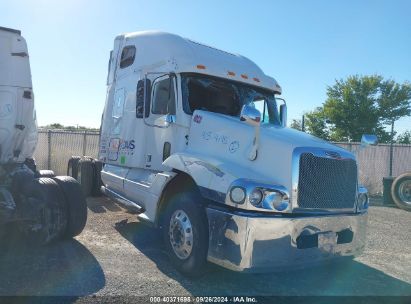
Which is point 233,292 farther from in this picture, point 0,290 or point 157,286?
point 0,290

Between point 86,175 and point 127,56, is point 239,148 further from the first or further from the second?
point 86,175

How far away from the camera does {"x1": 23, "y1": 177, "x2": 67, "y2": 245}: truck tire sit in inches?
244

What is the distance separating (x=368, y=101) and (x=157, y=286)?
33.7m

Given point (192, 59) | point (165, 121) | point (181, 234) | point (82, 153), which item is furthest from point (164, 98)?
point (82, 153)

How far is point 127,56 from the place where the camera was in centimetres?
820

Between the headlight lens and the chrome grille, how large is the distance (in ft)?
1.53

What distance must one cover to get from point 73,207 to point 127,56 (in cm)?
321

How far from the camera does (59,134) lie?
18281 mm

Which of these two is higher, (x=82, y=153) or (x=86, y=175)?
(x=82, y=153)

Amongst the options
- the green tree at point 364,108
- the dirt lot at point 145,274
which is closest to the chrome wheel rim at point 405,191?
the dirt lot at point 145,274

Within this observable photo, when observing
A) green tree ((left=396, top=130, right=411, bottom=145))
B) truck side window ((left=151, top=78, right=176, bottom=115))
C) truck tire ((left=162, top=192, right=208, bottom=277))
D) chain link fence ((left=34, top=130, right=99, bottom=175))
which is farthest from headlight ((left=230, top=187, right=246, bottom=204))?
green tree ((left=396, top=130, right=411, bottom=145))

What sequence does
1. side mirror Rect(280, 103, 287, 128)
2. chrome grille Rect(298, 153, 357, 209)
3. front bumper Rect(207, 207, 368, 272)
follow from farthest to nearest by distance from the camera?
side mirror Rect(280, 103, 287, 128) < chrome grille Rect(298, 153, 357, 209) < front bumper Rect(207, 207, 368, 272)

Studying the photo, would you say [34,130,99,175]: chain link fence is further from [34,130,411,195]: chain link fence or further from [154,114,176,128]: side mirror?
[154,114,176,128]: side mirror

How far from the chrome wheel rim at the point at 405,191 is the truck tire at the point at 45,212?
937 centimetres
